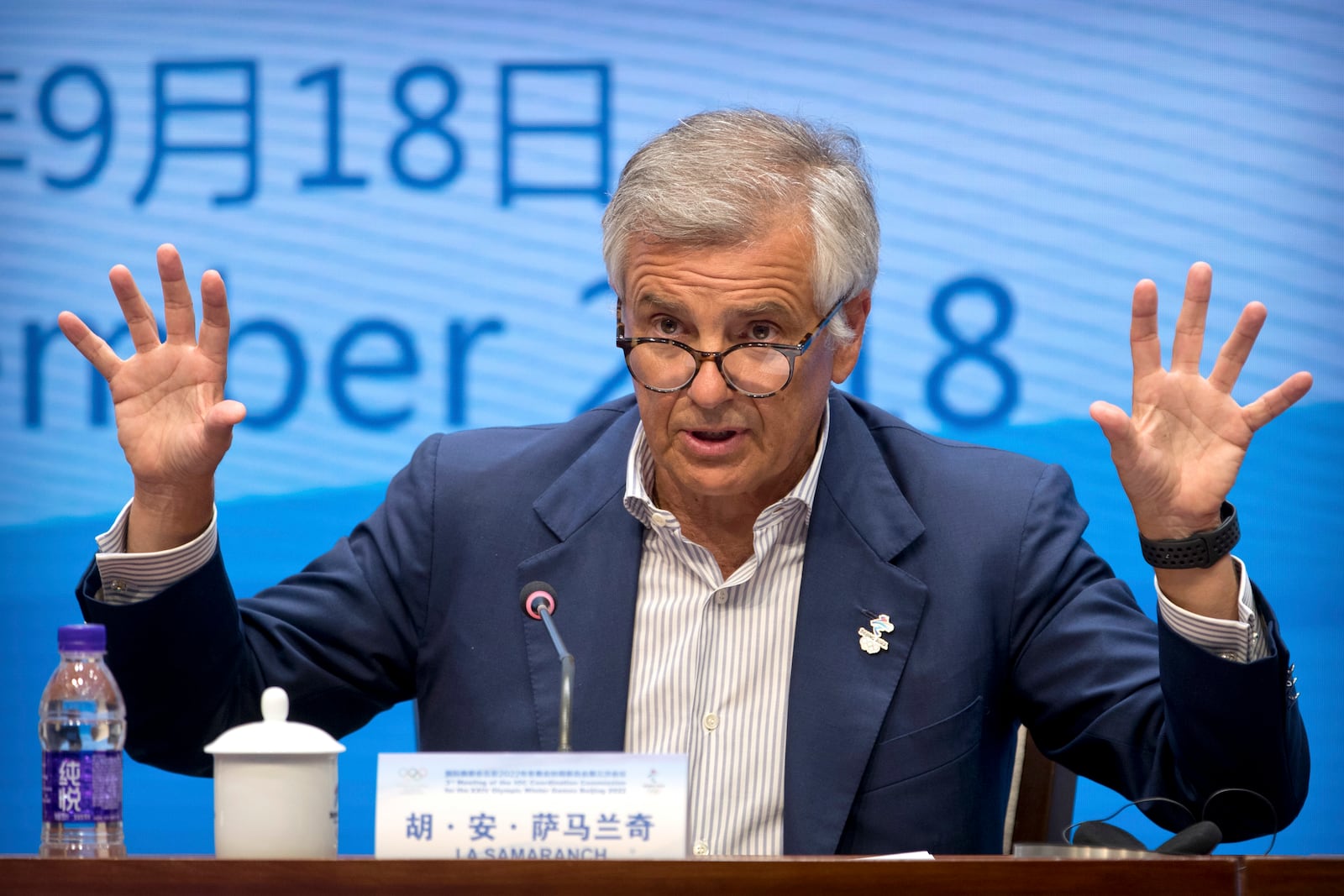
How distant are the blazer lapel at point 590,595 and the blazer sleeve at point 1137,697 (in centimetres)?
58

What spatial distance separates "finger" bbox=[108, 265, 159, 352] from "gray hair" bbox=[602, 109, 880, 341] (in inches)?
26.1

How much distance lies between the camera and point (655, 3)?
349 centimetres

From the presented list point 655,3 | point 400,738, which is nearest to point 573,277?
point 655,3

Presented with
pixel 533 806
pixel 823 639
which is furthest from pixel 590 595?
pixel 533 806

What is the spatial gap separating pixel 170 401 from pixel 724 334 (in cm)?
75

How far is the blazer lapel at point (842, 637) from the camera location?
6.72ft

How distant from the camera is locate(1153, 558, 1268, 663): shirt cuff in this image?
178 cm

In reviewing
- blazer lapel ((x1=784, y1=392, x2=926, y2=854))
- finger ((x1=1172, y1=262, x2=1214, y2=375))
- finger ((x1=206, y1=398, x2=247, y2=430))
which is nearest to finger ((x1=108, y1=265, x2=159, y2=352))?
finger ((x1=206, y1=398, x2=247, y2=430))

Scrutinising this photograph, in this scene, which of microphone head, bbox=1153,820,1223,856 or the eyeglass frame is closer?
microphone head, bbox=1153,820,1223,856

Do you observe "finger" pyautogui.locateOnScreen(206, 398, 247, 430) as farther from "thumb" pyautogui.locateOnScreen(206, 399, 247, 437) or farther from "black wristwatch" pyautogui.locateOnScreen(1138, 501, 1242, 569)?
"black wristwatch" pyautogui.locateOnScreen(1138, 501, 1242, 569)

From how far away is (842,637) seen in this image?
215 cm

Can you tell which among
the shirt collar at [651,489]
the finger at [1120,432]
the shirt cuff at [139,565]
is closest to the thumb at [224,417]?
the shirt cuff at [139,565]

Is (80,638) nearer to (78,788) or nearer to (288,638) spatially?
(78,788)

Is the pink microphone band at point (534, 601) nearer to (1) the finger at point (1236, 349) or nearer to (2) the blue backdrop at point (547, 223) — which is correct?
(1) the finger at point (1236, 349)
